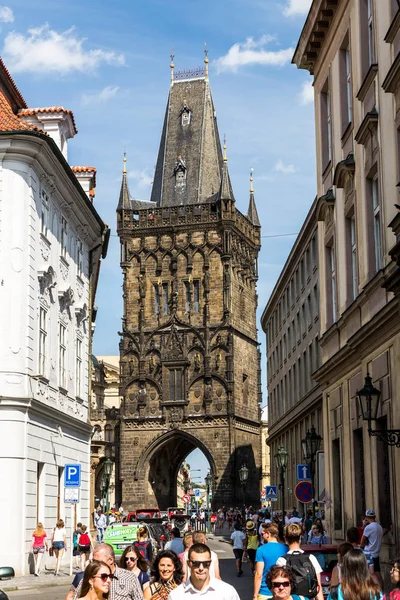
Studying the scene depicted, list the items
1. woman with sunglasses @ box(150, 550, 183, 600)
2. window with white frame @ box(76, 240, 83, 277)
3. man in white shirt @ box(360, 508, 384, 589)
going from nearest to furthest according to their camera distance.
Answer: woman with sunglasses @ box(150, 550, 183, 600) < man in white shirt @ box(360, 508, 384, 589) < window with white frame @ box(76, 240, 83, 277)

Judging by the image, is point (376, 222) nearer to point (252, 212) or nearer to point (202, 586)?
point (202, 586)

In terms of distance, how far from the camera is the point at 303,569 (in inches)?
356

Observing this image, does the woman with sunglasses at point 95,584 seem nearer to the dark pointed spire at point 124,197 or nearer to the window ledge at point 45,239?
the window ledge at point 45,239

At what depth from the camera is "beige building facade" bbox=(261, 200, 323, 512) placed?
46594mm

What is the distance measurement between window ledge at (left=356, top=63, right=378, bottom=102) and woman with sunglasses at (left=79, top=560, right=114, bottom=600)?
520 inches

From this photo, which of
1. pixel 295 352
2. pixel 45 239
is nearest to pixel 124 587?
pixel 45 239

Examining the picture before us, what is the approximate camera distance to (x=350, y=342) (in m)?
19.8

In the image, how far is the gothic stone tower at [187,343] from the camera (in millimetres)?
79750

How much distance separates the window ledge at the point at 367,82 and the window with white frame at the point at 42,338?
36.6 ft

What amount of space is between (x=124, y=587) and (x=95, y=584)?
3.90ft

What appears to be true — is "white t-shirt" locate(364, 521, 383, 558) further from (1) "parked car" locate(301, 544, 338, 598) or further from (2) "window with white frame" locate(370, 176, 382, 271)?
(2) "window with white frame" locate(370, 176, 382, 271)

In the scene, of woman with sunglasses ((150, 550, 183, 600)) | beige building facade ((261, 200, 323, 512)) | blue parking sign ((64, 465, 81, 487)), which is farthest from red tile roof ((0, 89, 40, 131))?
beige building facade ((261, 200, 323, 512))

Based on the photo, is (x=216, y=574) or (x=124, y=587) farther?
(x=216, y=574)

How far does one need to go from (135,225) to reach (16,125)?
58778mm
